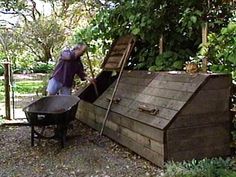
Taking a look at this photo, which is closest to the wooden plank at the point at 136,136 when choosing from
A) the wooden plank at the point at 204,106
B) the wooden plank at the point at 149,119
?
the wooden plank at the point at 149,119

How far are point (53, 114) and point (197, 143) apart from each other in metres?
1.81

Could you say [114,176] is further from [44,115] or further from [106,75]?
[106,75]

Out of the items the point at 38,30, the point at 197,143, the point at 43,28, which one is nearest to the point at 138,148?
the point at 197,143

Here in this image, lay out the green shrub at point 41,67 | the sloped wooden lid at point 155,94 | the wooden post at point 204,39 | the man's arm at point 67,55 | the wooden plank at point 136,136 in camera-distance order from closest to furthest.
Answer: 1. the sloped wooden lid at point 155,94
2. the wooden plank at point 136,136
3. the wooden post at point 204,39
4. the man's arm at point 67,55
5. the green shrub at point 41,67

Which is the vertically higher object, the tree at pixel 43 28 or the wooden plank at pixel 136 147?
the tree at pixel 43 28

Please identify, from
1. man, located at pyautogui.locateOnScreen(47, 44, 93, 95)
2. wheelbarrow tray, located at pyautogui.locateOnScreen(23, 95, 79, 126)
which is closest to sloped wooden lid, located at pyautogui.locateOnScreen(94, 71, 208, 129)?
wheelbarrow tray, located at pyautogui.locateOnScreen(23, 95, 79, 126)

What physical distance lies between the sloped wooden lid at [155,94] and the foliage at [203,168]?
47cm

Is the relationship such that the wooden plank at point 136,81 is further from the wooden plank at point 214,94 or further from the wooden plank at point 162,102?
the wooden plank at point 214,94

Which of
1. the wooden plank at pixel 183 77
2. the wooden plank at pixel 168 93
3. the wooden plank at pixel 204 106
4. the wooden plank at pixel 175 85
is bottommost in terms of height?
the wooden plank at pixel 204 106

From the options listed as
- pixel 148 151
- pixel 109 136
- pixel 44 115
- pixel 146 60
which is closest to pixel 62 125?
pixel 44 115

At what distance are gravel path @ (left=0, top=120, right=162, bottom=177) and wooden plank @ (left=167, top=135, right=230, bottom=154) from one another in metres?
0.30

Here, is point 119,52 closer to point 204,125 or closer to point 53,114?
point 53,114

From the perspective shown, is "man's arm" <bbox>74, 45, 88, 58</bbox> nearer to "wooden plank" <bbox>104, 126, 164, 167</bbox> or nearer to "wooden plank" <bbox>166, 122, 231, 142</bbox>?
"wooden plank" <bbox>104, 126, 164, 167</bbox>

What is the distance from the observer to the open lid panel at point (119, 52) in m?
5.92
